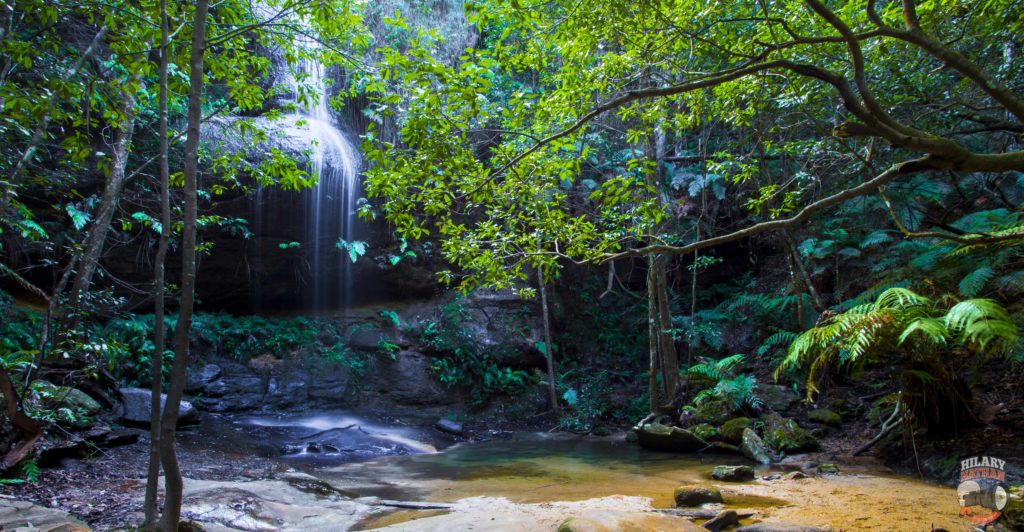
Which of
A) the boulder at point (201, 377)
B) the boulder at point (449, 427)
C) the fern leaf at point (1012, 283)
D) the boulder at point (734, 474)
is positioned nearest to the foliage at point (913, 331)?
the fern leaf at point (1012, 283)

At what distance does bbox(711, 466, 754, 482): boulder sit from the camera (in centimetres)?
623

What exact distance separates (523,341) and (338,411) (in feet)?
17.0

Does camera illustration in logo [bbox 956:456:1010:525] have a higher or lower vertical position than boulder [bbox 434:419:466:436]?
higher

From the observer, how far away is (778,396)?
9.59m

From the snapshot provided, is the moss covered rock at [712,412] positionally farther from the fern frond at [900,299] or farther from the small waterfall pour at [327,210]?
the small waterfall pour at [327,210]

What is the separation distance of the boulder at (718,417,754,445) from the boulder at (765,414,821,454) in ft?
1.22

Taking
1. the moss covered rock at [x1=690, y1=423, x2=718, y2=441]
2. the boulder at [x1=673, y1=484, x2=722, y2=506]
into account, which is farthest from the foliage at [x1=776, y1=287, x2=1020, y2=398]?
the moss covered rock at [x1=690, y1=423, x2=718, y2=441]

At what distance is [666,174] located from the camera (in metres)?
14.4

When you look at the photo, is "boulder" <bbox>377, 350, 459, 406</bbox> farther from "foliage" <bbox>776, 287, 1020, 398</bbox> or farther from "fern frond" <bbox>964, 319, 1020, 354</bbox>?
"fern frond" <bbox>964, 319, 1020, 354</bbox>

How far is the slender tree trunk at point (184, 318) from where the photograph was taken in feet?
11.0

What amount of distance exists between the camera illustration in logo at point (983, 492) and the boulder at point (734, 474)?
2.03 metres

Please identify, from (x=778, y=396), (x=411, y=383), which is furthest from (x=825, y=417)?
(x=411, y=383)

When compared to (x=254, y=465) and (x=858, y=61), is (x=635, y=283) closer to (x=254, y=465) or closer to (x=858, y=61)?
(x=254, y=465)

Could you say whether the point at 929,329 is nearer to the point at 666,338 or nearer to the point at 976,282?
the point at 976,282
